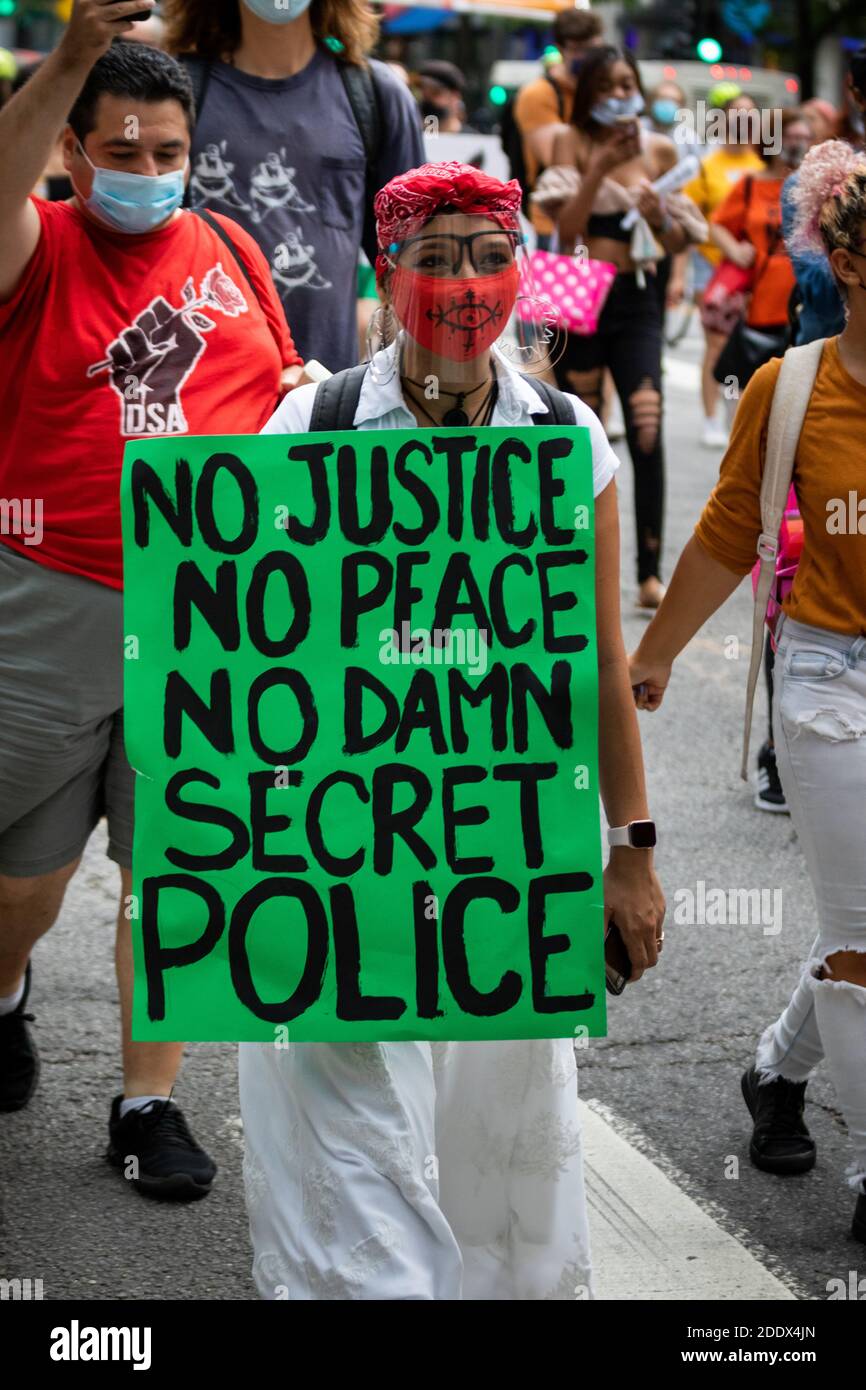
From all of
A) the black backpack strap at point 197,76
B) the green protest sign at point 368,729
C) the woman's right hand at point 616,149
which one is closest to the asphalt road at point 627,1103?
the green protest sign at point 368,729

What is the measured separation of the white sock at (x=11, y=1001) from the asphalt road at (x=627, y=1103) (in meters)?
0.22

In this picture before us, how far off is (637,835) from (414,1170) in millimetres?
557

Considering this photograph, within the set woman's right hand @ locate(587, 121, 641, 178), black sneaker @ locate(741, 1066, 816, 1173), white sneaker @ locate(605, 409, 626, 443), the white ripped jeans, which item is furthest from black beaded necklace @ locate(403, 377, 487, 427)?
white sneaker @ locate(605, 409, 626, 443)

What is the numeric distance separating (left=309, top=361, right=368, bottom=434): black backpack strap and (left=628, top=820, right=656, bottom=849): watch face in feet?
2.25

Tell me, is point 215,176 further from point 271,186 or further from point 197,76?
point 197,76

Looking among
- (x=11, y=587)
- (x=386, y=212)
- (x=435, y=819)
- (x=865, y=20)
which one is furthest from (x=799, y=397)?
(x=865, y=20)

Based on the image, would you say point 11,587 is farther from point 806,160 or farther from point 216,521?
point 806,160

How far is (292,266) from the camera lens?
4559 mm

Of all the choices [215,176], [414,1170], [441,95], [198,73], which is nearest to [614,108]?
[198,73]

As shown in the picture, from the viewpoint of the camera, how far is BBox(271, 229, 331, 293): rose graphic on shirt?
4.55 meters

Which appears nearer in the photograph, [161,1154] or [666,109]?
[161,1154]

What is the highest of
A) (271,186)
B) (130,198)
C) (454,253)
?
(454,253)

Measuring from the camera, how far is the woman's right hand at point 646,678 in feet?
12.0

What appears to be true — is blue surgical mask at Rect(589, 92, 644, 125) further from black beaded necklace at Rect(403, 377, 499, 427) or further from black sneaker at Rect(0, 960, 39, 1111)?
black beaded necklace at Rect(403, 377, 499, 427)
